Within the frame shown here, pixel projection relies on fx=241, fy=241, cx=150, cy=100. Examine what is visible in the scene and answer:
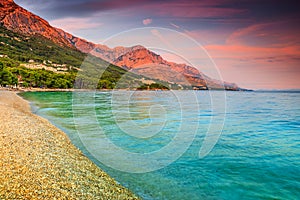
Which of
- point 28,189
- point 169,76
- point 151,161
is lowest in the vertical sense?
point 151,161

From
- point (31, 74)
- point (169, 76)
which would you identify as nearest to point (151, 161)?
point (169, 76)

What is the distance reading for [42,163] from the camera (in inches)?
420

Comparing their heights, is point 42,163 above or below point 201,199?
above

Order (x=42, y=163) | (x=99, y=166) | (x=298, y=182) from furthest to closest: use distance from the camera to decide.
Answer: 1. (x=99, y=166)
2. (x=298, y=182)
3. (x=42, y=163)

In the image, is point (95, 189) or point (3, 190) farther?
point (95, 189)

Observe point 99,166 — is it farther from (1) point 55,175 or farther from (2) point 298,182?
(2) point 298,182

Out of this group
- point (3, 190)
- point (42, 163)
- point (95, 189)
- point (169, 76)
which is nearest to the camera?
point (3, 190)

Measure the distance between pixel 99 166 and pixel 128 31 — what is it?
10.9 meters

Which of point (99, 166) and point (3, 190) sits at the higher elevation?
point (3, 190)

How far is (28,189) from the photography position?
25.5ft

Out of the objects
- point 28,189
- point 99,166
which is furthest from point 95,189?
point 99,166

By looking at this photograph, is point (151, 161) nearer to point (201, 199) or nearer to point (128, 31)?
point (201, 199)

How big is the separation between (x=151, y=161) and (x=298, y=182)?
311 inches

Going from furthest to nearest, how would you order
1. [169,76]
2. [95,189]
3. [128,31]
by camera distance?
[169,76] → [128,31] → [95,189]
